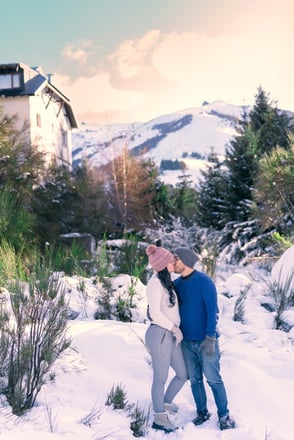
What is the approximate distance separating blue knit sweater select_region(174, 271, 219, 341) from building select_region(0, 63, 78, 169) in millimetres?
18260

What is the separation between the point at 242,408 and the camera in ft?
13.7

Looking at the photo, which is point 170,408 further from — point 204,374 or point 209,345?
point 209,345

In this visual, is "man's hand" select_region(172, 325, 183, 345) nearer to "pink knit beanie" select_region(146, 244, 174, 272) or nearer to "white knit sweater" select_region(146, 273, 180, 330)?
"white knit sweater" select_region(146, 273, 180, 330)

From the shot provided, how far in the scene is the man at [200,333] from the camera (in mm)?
3846

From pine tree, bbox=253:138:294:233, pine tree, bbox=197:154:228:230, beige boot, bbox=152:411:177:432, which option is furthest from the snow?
pine tree, bbox=197:154:228:230

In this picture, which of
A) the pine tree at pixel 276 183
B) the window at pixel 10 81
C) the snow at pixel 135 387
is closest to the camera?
the snow at pixel 135 387

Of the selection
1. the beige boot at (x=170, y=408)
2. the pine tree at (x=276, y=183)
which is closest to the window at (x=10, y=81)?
the pine tree at (x=276, y=183)

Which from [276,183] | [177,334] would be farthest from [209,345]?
[276,183]

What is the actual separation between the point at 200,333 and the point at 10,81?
2333cm

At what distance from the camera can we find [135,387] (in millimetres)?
4438

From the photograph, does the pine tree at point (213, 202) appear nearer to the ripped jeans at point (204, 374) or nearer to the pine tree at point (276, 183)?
the pine tree at point (276, 183)

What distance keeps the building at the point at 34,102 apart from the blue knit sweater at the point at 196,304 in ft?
59.9

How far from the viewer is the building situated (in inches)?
926

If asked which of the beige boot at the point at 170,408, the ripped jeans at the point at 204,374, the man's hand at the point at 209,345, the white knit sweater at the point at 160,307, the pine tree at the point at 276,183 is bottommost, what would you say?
the beige boot at the point at 170,408
